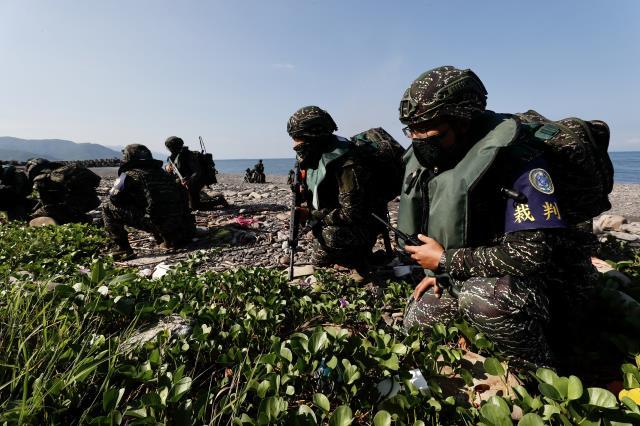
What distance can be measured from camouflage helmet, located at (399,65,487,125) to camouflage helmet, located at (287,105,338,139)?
202cm

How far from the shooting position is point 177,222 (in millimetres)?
7051

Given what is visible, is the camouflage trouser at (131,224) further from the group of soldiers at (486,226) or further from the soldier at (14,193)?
the group of soldiers at (486,226)

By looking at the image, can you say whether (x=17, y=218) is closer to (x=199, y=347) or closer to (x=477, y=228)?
(x=199, y=347)

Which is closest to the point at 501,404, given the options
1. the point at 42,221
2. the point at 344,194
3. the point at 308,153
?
the point at 344,194

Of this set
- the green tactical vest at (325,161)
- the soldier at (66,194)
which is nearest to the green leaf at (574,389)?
the green tactical vest at (325,161)

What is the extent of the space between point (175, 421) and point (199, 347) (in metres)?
0.65

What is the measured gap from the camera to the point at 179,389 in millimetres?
1758

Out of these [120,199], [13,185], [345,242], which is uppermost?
[13,185]

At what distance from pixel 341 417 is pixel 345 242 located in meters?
3.18

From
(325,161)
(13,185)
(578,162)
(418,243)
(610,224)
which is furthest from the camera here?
(13,185)

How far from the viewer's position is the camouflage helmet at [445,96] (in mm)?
2402

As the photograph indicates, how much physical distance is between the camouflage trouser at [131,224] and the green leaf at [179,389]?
5632mm

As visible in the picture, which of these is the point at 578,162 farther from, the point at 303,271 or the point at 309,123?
the point at 303,271

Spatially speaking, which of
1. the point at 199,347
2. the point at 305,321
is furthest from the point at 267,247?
the point at 199,347
